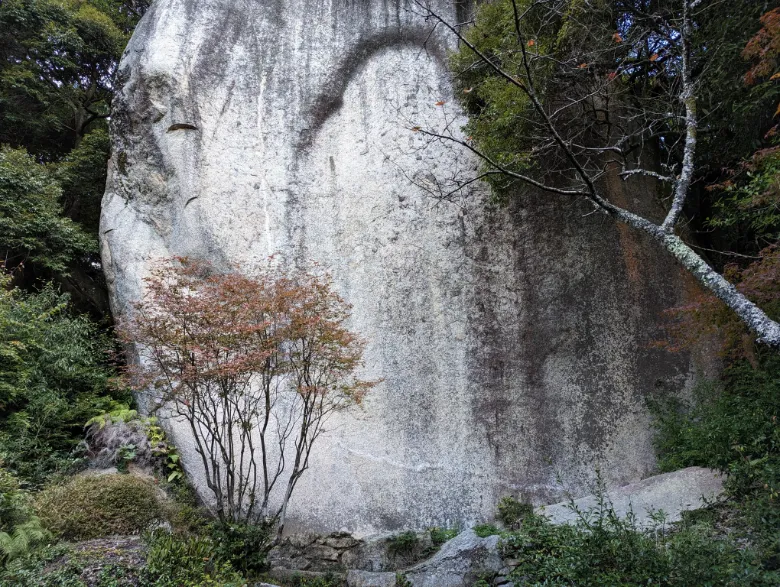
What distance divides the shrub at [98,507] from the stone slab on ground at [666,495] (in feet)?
16.0

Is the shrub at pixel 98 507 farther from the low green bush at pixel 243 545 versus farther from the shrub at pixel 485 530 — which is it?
the shrub at pixel 485 530

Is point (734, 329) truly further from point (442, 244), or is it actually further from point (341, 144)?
point (341, 144)

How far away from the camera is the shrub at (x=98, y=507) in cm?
609

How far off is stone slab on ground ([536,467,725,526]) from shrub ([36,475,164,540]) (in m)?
4.86

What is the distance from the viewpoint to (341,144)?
33.7 feet

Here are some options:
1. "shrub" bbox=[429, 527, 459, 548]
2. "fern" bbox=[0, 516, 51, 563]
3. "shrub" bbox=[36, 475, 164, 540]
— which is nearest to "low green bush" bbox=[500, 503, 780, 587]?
"shrub" bbox=[429, 527, 459, 548]

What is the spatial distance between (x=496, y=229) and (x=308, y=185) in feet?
11.6

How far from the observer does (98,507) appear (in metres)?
6.38

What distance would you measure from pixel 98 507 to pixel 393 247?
18.9ft

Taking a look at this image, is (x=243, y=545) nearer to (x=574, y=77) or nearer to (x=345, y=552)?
(x=345, y=552)

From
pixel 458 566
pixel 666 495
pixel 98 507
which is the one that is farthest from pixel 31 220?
pixel 666 495

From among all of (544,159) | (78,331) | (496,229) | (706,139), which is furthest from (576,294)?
(78,331)

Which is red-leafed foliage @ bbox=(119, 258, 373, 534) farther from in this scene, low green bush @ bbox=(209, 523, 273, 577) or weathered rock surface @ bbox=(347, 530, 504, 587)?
weathered rock surface @ bbox=(347, 530, 504, 587)

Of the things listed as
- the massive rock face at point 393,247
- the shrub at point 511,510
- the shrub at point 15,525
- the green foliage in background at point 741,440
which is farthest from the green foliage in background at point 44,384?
the green foliage in background at point 741,440
